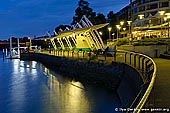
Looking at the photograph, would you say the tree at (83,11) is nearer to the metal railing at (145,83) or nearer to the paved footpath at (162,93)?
the metal railing at (145,83)

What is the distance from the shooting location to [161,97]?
30.1 ft

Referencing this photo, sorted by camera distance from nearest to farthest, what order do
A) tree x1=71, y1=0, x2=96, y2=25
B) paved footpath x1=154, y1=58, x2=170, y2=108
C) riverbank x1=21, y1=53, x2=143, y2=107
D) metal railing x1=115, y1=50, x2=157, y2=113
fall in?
metal railing x1=115, y1=50, x2=157, y2=113
paved footpath x1=154, y1=58, x2=170, y2=108
riverbank x1=21, y1=53, x2=143, y2=107
tree x1=71, y1=0, x2=96, y2=25

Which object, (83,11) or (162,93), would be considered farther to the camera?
(83,11)

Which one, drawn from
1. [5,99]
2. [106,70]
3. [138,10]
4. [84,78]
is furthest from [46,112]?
[138,10]

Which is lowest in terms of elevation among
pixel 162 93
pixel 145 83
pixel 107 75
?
pixel 107 75

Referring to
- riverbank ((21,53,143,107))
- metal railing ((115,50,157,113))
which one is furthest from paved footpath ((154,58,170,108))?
riverbank ((21,53,143,107))

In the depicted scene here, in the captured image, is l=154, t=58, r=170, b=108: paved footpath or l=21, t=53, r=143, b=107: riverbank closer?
l=154, t=58, r=170, b=108: paved footpath

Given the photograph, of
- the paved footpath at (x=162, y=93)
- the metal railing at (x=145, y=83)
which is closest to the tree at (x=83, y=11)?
the metal railing at (x=145, y=83)

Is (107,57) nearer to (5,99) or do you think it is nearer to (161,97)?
(5,99)

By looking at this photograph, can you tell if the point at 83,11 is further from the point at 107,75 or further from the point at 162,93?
the point at 162,93

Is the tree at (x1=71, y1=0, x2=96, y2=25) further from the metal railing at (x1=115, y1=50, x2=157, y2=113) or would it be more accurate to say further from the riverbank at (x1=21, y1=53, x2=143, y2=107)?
the metal railing at (x1=115, y1=50, x2=157, y2=113)

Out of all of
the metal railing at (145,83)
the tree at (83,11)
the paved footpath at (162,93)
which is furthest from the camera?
the tree at (83,11)

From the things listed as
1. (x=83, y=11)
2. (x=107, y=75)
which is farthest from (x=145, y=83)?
(x=83, y=11)

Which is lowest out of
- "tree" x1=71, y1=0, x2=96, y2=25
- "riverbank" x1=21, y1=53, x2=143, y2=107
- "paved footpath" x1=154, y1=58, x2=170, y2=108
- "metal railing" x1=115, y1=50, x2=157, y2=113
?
"riverbank" x1=21, y1=53, x2=143, y2=107
